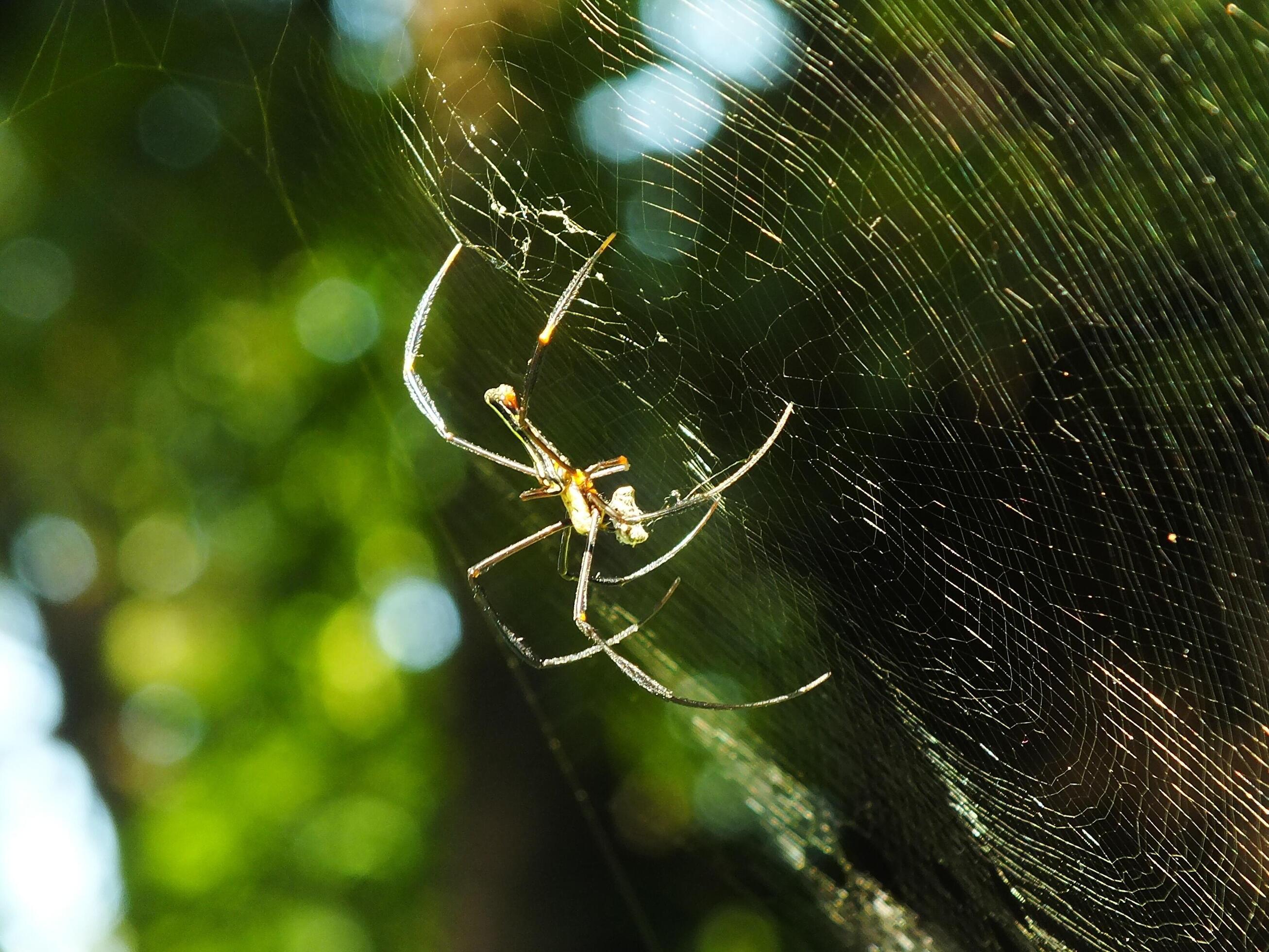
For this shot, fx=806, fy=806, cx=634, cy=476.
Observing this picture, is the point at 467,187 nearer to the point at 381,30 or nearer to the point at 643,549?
the point at 381,30

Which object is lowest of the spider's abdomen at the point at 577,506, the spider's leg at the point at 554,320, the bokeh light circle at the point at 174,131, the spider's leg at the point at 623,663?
the spider's leg at the point at 623,663

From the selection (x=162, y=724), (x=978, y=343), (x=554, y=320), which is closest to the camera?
(x=978, y=343)

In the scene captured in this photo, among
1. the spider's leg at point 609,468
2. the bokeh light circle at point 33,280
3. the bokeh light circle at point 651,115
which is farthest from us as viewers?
the bokeh light circle at point 33,280

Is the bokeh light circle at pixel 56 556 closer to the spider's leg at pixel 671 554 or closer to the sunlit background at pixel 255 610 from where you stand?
the sunlit background at pixel 255 610

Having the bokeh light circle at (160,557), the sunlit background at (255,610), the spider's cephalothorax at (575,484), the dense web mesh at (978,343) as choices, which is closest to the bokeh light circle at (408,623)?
the sunlit background at (255,610)

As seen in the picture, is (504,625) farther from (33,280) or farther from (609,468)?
(33,280)

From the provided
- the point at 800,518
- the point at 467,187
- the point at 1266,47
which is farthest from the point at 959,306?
the point at 467,187

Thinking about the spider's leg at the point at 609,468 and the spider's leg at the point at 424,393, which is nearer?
the spider's leg at the point at 609,468

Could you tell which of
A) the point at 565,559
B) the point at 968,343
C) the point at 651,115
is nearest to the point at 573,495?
the point at 565,559
